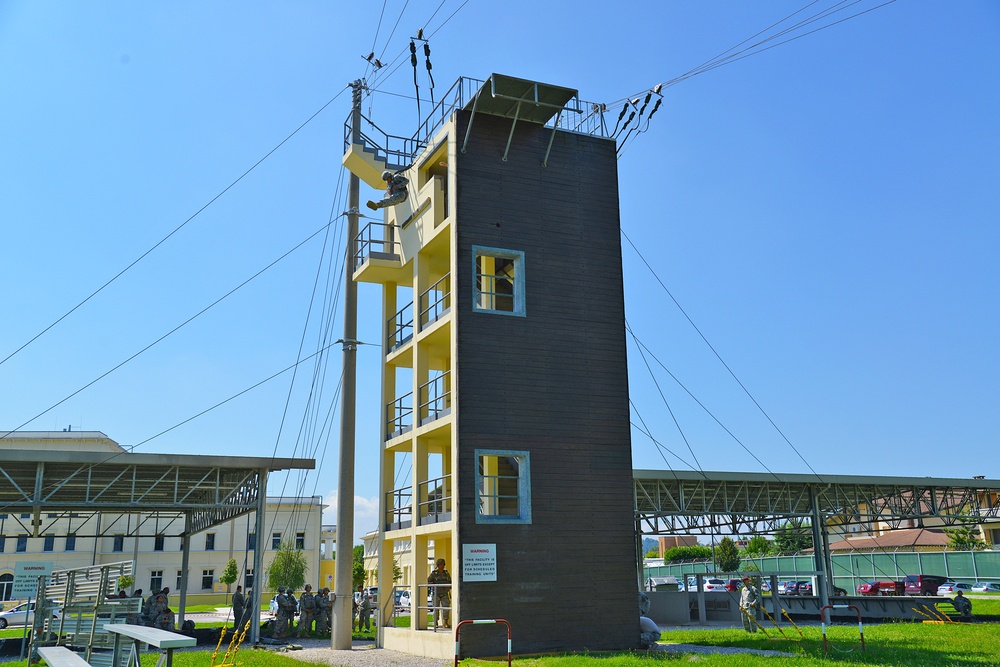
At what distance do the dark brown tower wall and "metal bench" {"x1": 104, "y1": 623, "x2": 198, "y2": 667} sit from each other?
9730mm

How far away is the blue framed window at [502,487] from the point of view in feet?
69.5

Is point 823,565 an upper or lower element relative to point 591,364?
lower

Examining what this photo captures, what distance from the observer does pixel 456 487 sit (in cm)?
2089

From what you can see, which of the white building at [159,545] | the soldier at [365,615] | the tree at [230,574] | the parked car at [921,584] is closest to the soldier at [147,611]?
the soldier at [365,615]

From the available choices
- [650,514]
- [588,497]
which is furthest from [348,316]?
[650,514]

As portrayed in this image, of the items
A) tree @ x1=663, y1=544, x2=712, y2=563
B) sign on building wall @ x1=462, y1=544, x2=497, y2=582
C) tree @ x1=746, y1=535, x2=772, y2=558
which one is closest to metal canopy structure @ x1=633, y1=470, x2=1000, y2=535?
sign on building wall @ x1=462, y1=544, x2=497, y2=582

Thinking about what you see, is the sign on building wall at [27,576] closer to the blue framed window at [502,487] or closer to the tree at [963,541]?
the blue framed window at [502,487]

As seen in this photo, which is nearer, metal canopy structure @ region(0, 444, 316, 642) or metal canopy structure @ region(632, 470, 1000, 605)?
metal canopy structure @ region(0, 444, 316, 642)

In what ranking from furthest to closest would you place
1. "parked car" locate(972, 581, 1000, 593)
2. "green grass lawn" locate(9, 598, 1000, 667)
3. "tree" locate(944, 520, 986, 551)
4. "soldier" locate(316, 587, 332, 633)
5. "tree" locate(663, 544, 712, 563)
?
"tree" locate(663, 544, 712, 563)
"tree" locate(944, 520, 986, 551)
"parked car" locate(972, 581, 1000, 593)
"soldier" locate(316, 587, 332, 633)
"green grass lawn" locate(9, 598, 1000, 667)

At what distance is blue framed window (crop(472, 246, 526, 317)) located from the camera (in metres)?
22.7

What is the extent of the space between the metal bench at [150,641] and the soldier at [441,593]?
11.1m

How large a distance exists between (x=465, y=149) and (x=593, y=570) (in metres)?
11.3

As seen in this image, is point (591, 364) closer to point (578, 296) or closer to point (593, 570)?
point (578, 296)

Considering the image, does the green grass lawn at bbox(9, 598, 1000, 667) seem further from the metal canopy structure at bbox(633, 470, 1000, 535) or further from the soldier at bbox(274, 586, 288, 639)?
the metal canopy structure at bbox(633, 470, 1000, 535)
